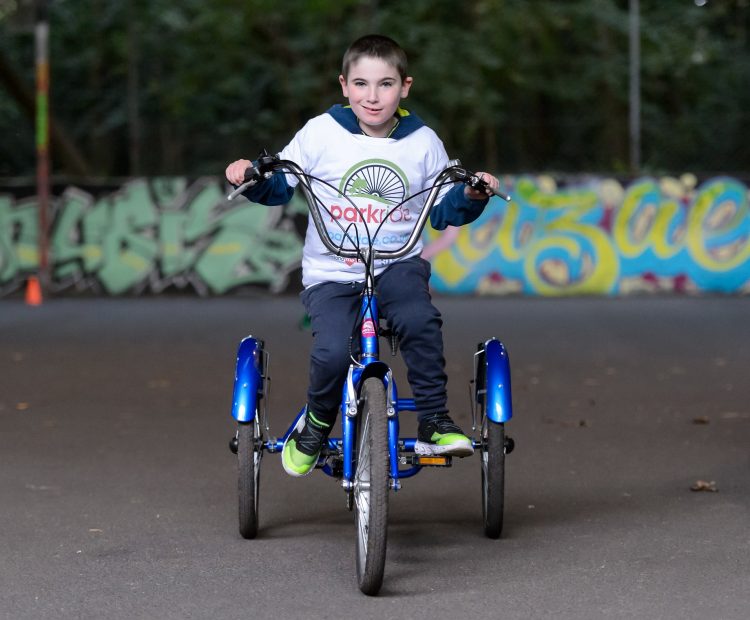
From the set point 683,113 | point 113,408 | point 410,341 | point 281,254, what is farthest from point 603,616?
point 683,113

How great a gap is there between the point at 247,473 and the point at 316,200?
106cm

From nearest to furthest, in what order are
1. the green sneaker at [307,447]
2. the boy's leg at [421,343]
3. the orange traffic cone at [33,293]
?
the boy's leg at [421,343], the green sneaker at [307,447], the orange traffic cone at [33,293]

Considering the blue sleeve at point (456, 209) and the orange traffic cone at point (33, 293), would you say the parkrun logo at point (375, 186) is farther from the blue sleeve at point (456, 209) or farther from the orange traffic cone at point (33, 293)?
the orange traffic cone at point (33, 293)

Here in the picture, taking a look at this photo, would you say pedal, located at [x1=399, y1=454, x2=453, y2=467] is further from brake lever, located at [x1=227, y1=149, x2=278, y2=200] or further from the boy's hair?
the boy's hair

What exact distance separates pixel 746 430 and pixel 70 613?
4916 mm

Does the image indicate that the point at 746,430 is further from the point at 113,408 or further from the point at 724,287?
the point at 724,287

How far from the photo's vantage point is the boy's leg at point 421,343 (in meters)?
5.34

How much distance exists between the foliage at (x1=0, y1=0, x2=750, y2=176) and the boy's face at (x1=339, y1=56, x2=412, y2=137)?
1850cm

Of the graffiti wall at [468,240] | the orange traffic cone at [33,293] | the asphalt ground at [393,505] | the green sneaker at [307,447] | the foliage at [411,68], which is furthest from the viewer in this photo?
the foliage at [411,68]

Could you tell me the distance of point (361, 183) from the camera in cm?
551

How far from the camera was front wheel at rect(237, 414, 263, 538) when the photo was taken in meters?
5.68

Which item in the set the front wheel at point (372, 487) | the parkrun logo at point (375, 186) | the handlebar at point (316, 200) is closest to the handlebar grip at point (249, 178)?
the handlebar at point (316, 200)

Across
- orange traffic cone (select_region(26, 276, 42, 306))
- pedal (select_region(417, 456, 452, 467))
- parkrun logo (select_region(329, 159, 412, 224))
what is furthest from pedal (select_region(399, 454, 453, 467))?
orange traffic cone (select_region(26, 276, 42, 306))

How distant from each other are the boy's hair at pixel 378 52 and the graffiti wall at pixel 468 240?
15149mm
